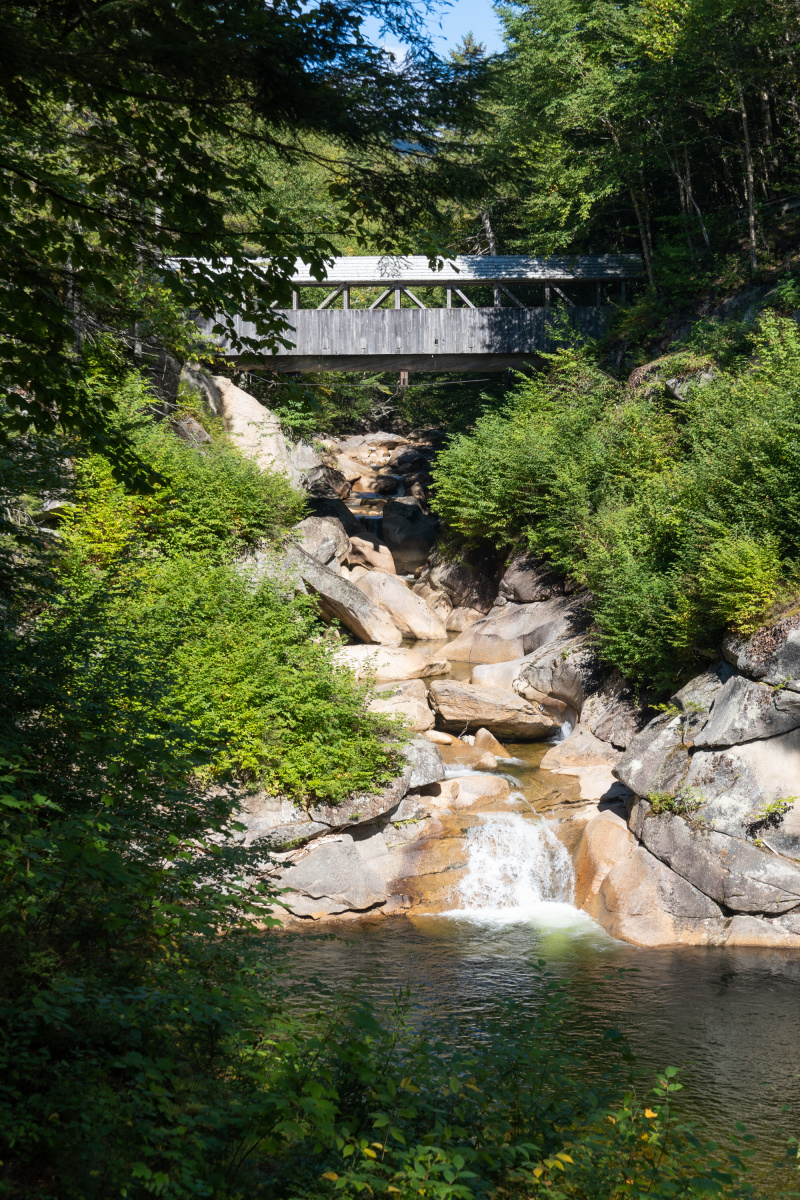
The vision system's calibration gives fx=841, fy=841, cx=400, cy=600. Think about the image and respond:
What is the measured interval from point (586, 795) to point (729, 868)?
2.50m

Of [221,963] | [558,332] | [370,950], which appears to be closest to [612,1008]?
[370,950]

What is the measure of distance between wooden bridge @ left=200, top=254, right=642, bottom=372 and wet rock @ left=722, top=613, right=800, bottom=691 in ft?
42.0

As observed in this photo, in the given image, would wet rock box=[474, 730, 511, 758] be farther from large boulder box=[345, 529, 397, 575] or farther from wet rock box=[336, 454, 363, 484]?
wet rock box=[336, 454, 363, 484]

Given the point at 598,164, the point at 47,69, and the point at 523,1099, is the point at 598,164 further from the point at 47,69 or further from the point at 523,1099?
the point at 523,1099

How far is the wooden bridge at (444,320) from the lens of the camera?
21156 mm

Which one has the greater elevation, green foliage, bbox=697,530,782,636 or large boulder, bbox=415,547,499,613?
Result: green foliage, bbox=697,530,782,636

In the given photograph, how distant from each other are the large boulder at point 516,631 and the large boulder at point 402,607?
1668mm

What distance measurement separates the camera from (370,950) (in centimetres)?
873

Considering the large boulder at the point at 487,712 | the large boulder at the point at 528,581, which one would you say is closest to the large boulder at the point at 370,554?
the large boulder at the point at 528,581

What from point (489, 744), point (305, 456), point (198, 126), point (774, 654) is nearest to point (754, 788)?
point (774, 654)

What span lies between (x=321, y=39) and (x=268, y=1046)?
489 centimetres

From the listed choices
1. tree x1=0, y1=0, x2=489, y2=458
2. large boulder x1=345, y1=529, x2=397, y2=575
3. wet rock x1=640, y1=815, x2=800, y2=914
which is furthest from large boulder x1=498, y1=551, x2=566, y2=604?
tree x1=0, y1=0, x2=489, y2=458

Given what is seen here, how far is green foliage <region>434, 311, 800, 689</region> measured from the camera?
11102 millimetres

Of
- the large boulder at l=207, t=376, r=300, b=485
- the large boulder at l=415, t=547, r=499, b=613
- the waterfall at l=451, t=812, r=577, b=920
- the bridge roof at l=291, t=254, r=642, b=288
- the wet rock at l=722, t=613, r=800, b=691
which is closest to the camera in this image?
the wet rock at l=722, t=613, r=800, b=691
